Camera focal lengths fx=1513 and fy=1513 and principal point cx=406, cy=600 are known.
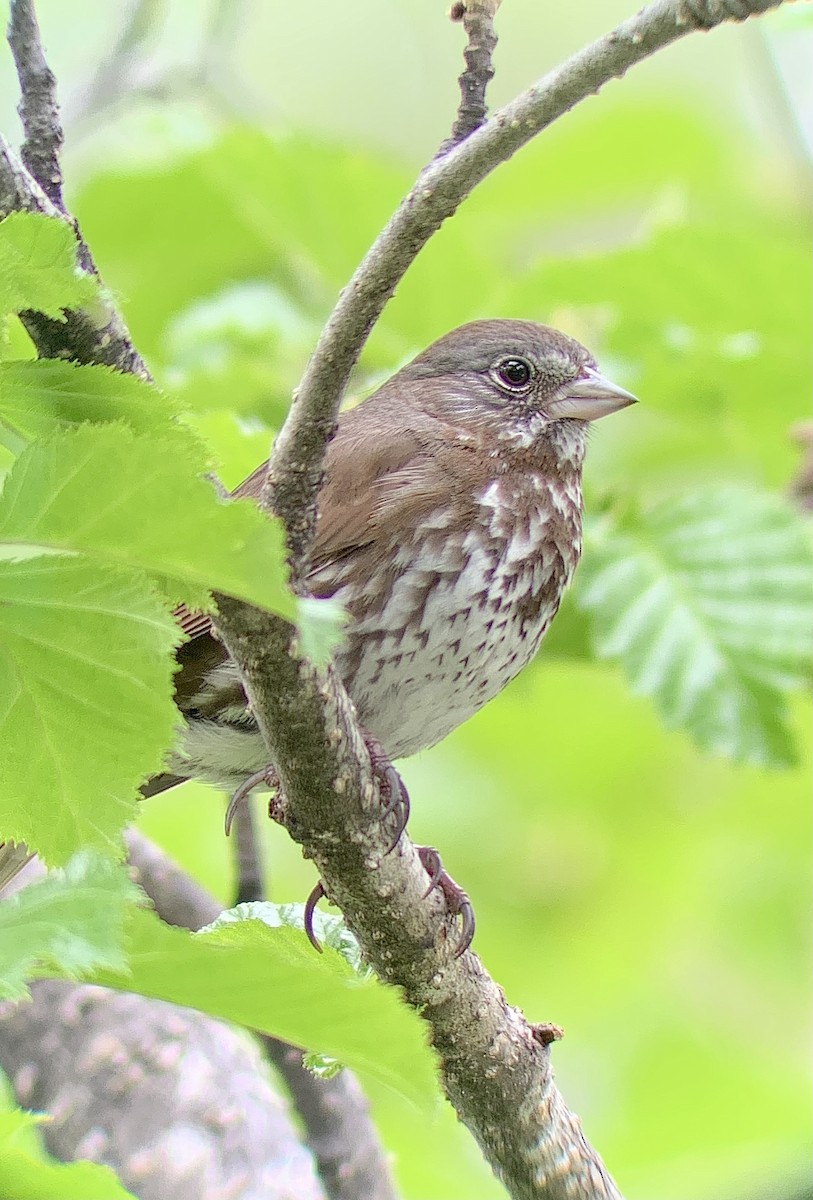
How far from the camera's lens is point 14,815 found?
140cm

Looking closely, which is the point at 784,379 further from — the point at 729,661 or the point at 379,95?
the point at 379,95

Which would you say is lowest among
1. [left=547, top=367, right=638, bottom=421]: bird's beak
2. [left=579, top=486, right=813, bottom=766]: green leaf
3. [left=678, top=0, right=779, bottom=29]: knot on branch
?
[left=678, top=0, right=779, bottom=29]: knot on branch

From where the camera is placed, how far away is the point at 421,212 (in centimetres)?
141

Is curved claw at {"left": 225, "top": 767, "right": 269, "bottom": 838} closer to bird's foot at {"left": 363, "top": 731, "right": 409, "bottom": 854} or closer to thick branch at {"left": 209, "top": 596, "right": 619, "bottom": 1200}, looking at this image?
bird's foot at {"left": 363, "top": 731, "right": 409, "bottom": 854}

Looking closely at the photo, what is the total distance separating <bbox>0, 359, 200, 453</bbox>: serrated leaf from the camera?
1.33 metres

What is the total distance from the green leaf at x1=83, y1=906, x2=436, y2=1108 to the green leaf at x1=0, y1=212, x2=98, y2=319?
529mm

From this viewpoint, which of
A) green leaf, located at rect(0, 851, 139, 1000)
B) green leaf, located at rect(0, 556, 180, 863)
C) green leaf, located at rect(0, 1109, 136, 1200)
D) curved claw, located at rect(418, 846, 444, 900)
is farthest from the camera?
curved claw, located at rect(418, 846, 444, 900)

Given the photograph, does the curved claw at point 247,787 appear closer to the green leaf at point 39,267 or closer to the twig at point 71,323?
the twig at point 71,323

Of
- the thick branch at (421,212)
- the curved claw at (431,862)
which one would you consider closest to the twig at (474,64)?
the thick branch at (421,212)

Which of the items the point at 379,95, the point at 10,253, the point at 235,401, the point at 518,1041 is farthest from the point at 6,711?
the point at 379,95

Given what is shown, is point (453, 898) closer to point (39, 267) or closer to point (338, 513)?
point (338, 513)

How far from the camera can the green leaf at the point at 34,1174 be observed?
1197 mm

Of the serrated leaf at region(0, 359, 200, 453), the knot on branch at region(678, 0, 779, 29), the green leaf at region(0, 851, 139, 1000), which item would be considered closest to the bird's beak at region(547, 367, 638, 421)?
the knot on branch at region(678, 0, 779, 29)

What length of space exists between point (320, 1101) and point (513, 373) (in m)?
1.42
